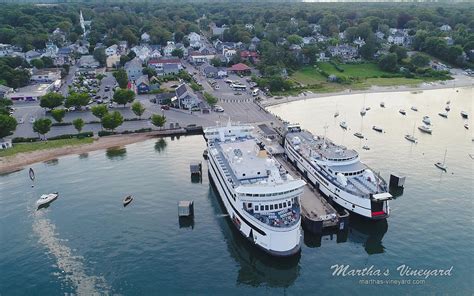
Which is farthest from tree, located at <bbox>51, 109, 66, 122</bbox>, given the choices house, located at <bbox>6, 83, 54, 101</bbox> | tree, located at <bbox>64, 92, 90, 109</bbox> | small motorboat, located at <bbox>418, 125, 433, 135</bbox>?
small motorboat, located at <bbox>418, 125, 433, 135</bbox>

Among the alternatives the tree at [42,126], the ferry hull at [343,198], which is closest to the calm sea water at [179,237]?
the ferry hull at [343,198]

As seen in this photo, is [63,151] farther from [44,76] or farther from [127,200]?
[44,76]

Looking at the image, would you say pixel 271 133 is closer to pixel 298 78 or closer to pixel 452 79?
pixel 298 78

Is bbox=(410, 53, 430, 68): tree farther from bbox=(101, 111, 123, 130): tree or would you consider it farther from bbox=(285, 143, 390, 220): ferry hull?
bbox=(101, 111, 123, 130): tree

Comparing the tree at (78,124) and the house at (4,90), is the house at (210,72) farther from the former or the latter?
the house at (4,90)

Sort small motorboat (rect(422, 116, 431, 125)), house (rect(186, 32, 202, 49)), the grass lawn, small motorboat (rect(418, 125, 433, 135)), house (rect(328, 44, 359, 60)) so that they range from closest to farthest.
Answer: the grass lawn
small motorboat (rect(418, 125, 433, 135))
small motorboat (rect(422, 116, 431, 125))
house (rect(328, 44, 359, 60))
house (rect(186, 32, 202, 49))
